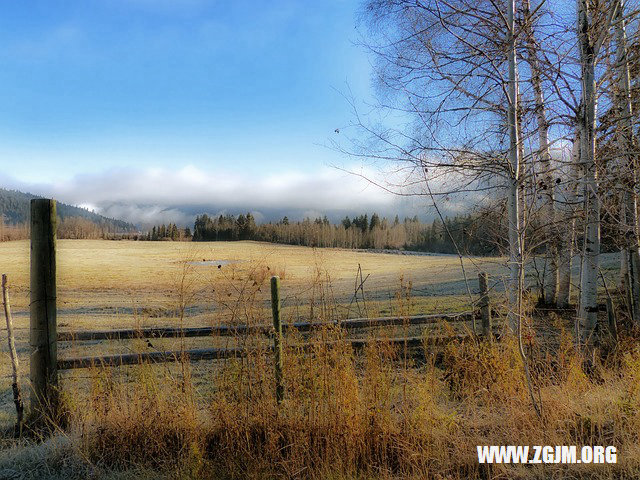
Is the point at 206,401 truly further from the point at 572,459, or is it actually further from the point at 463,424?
the point at 572,459

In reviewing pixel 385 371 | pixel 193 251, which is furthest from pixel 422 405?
pixel 193 251

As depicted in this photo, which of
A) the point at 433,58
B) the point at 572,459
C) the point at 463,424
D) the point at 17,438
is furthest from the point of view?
the point at 433,58

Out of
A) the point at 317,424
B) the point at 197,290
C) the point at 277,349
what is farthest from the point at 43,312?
the point at 317,424

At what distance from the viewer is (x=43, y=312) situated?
16.2 ft

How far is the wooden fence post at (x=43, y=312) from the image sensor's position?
4.88 m

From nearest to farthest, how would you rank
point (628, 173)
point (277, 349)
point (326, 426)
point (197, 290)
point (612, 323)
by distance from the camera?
1. point (326, 426)
2. point (277, 349)
3. point (197, 290)
4. point (628, 173)
5. point (612, 323)

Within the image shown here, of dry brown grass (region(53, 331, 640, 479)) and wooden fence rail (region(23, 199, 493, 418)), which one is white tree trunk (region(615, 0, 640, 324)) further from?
wooden fence rail (region(23, 199, 493, 418))

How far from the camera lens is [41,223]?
496 centimetres

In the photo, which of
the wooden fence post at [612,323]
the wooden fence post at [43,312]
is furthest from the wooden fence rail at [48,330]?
the wooden fence post at [612,323]

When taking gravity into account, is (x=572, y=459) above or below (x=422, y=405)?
below

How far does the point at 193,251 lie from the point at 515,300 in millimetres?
4269

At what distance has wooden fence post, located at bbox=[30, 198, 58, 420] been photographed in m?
4.88

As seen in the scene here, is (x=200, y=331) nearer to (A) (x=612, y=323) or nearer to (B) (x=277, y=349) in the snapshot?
(B) (x=277, y=349)

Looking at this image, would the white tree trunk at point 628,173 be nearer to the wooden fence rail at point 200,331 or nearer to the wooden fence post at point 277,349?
the wooden fence rail at point 200,331
